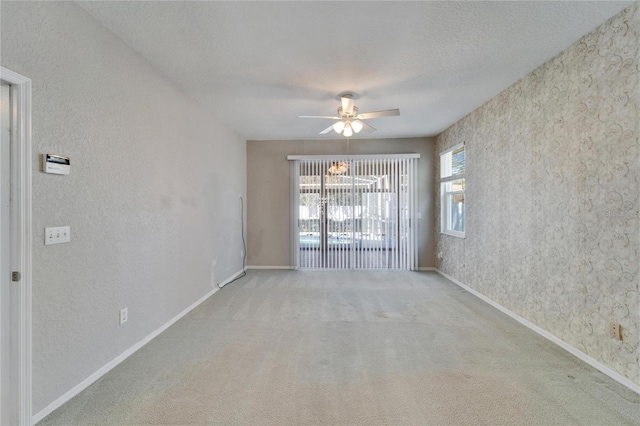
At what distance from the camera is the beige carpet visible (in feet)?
5.65

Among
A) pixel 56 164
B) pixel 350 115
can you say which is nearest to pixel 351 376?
pixel 56 164

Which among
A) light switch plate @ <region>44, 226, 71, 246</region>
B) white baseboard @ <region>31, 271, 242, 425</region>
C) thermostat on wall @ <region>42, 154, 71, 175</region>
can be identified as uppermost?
thermostat on wall @ <region>42, 154, 71, 175</region>

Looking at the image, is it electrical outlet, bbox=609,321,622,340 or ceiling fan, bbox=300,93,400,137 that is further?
ceiling fan, bbox=300,93,400,137

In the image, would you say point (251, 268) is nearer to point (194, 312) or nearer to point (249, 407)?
point (194, 312)

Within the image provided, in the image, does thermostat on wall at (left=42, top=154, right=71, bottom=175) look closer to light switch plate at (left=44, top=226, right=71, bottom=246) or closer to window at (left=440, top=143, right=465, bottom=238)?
light switch plate at (left=44, top=226, right=71, bottom=246)

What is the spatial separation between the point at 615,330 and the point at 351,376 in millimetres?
1898

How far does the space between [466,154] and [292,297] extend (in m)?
3.30

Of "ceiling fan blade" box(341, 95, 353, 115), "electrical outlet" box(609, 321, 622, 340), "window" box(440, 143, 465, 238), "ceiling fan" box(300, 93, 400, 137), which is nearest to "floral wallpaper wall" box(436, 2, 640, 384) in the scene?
"electrical outlet" box(609, 321, 622, 340)

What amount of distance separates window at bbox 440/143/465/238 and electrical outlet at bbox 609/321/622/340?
8.12ft

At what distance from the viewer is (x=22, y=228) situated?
1.60 meters

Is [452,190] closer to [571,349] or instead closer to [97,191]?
[571,349]

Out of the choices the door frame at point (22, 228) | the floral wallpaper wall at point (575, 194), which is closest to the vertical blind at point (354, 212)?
the floral wallpaper wall at point (575, 194)

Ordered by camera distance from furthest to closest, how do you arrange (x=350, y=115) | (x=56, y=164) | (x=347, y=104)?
1. (x=350, y=115)
2. (x=347, y=104)
3. (x=56, y=164)

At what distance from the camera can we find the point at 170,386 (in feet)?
6.50
